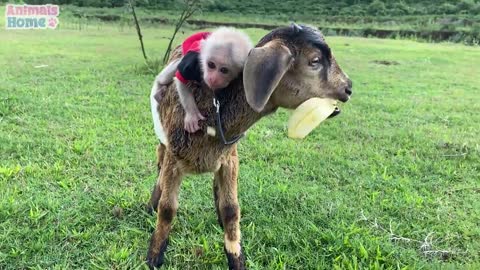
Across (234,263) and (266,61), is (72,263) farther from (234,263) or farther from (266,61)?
(266,61)

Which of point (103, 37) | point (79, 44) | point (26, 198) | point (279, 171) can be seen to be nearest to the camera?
point (26, 198)

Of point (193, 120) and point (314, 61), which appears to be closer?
point (314, 61)

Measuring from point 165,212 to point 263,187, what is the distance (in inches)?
48.3

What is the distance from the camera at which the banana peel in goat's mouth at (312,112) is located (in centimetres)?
244

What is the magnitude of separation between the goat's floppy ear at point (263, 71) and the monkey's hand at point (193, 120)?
0.42 meters

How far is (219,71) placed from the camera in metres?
2.43

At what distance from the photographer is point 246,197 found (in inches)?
149

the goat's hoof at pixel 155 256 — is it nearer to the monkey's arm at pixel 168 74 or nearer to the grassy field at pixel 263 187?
the grassy field at pixel 263 187

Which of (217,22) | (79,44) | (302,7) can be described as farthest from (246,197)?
(302,7)

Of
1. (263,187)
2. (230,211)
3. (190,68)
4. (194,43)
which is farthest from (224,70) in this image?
(263,187)

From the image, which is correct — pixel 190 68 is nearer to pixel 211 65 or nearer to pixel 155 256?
pixel 211 65

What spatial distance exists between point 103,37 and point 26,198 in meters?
11.7

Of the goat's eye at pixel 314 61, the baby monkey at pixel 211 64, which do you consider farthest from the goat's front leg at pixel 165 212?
the goat's eye at pixel 314 61

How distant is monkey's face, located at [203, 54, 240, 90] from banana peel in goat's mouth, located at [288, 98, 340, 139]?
1.26 ft
